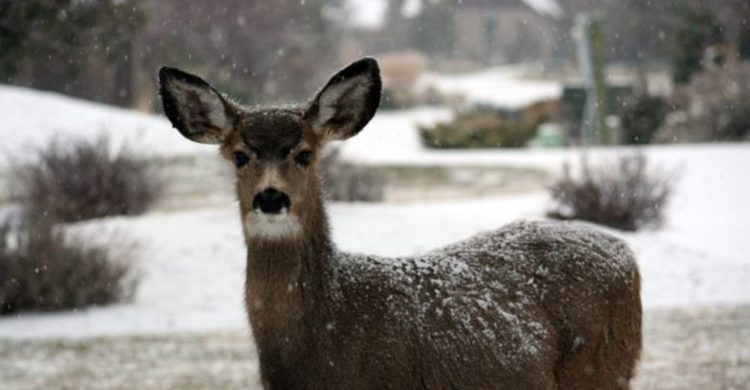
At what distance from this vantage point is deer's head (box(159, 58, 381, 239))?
474 centimetres

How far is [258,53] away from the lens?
50094mm

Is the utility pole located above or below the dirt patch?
above

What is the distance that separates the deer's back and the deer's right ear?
814 millimetres

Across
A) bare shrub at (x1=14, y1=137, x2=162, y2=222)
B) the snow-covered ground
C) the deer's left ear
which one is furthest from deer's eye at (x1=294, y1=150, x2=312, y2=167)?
bare shrub at (x1=14, y1=137, x2=162, y2=222)

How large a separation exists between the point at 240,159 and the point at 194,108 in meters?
0.42

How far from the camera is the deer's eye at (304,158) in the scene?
4837 mm

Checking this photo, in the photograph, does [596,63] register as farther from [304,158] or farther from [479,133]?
[304,158]

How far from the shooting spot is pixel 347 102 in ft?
16.6

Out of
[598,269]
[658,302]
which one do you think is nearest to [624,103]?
[658,302]

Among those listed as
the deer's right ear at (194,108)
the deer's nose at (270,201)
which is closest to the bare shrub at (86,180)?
the deer's right ear at (194,108)

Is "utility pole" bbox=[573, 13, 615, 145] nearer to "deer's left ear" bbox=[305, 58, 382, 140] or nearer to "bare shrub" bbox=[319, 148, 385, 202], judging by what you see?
"bare shrub" bbox=[319, 148, 385, 202]

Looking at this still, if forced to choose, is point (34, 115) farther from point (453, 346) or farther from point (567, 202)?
point (453, 346)

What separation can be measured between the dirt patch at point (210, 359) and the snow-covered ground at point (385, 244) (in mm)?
535

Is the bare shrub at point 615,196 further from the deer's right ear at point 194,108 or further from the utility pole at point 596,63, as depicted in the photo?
the deer's right ear at point 194,108
